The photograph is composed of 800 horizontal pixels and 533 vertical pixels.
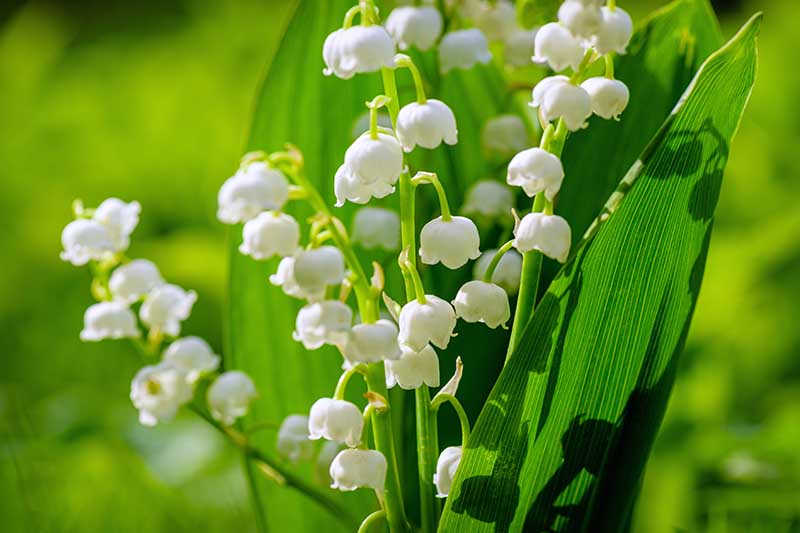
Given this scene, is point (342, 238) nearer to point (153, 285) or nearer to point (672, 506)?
point (153, 285)

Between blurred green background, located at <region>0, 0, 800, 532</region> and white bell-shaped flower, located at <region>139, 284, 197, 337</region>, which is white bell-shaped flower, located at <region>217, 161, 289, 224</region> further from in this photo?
blurred green background, located at <region>0, 0, 800, 532</region>

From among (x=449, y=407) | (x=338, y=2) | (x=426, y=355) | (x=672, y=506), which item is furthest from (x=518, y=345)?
(x=672, y=506)

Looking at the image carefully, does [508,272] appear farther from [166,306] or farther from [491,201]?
[166,306]

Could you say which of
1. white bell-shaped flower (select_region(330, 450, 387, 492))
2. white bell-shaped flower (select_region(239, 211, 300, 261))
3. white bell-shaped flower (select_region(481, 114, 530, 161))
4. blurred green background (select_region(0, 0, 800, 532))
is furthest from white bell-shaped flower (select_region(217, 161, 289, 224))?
blurred green background (select_region(0, 0, 800, 532))

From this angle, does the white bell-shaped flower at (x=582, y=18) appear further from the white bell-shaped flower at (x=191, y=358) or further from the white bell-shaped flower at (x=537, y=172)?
the white bell-shaped flower at (x=191, y=358)

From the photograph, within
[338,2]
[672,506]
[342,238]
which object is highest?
[338,2]

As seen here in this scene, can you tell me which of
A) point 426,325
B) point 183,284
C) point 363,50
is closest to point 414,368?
point 426,325

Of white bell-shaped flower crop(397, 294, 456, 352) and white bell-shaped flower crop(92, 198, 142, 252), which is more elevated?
white bell-shaped flower crop(92, 198, 142, 252)
